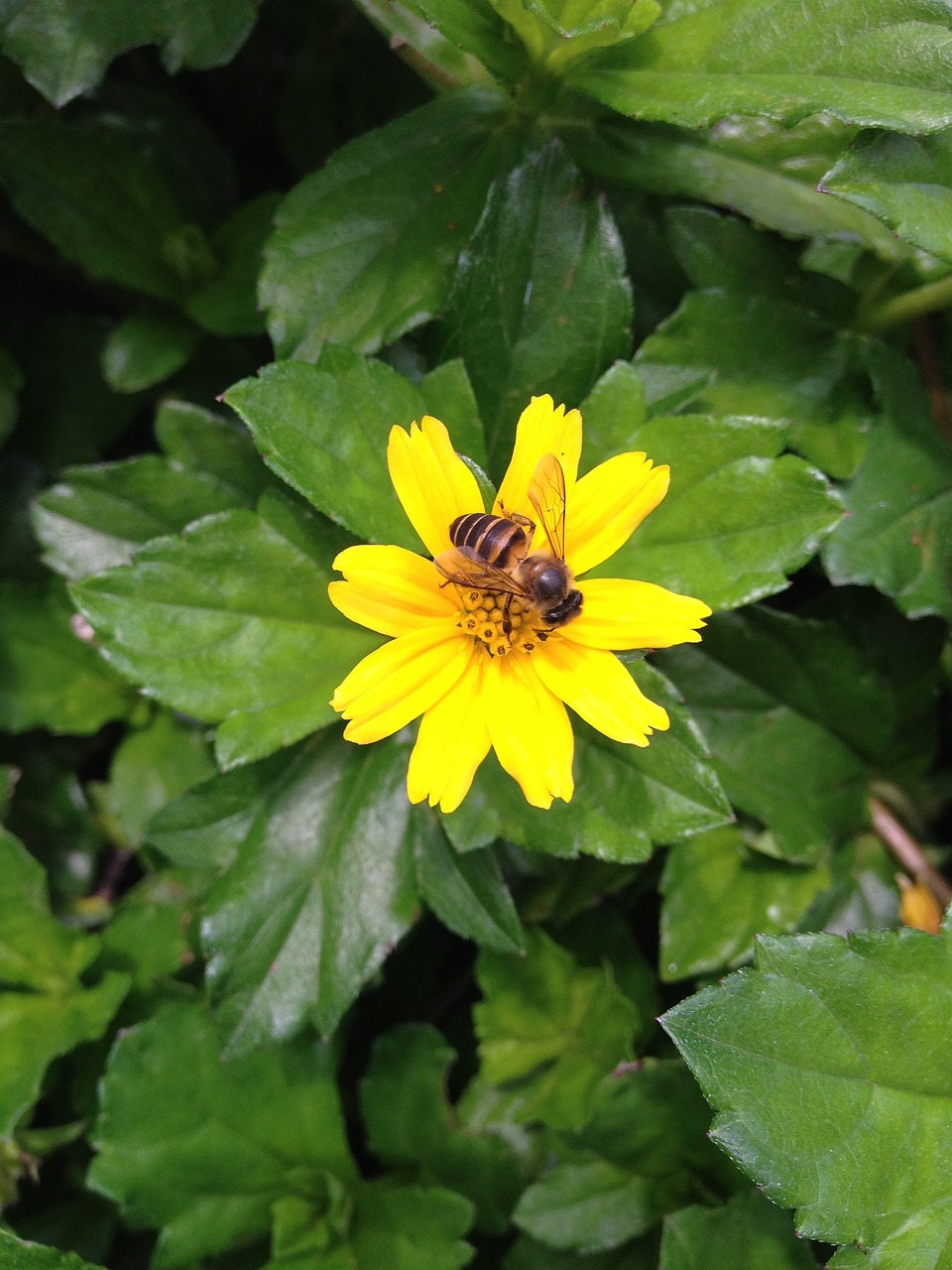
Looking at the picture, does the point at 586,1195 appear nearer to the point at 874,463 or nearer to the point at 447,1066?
the point at 447,1066

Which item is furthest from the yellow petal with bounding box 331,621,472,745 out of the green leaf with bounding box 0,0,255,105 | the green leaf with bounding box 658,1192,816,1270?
the green leaf with bounding box 0,0,255,105

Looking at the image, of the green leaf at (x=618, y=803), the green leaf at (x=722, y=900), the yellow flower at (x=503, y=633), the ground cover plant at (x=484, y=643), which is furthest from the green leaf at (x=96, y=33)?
the green leaf at (x=722, y=900)

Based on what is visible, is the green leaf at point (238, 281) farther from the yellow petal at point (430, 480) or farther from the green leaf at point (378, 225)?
the yellow petal at point (430, 480)

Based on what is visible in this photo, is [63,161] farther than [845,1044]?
Yes

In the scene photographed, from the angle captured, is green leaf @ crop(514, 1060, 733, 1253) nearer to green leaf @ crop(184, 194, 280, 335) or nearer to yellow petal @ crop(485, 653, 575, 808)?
yellow petal @ crop(485, 653, 575, 808)

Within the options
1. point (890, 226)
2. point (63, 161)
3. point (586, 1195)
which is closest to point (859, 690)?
point (890, 226)

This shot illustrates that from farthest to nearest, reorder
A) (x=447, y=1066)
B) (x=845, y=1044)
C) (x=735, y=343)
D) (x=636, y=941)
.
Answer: (x=636, y=941)
(x=447, y=1066)
(x=735, y=343)
(x=845, y=1044)
